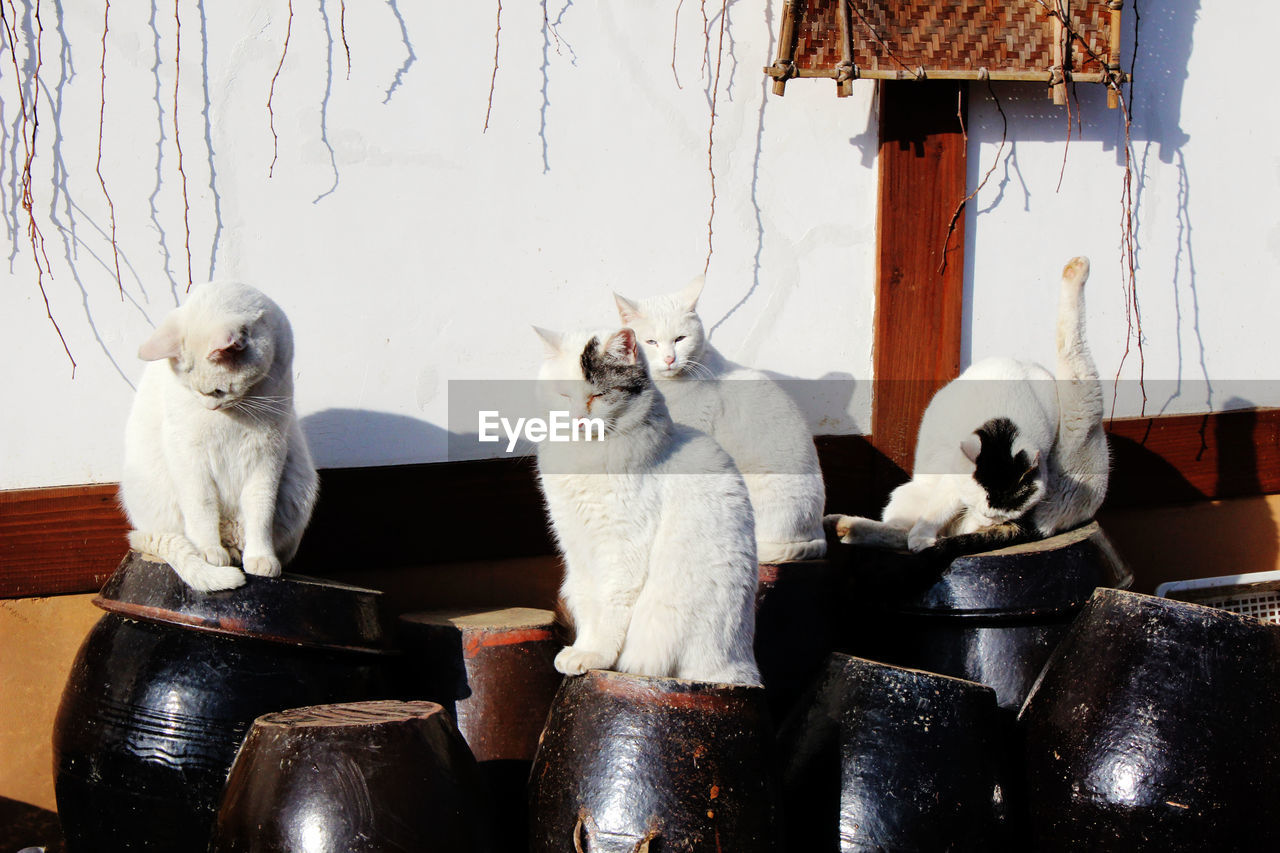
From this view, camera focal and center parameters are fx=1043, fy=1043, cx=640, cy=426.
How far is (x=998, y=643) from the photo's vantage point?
2787mm

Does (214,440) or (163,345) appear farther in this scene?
(214,440)

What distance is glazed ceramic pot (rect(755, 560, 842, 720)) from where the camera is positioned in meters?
2.86

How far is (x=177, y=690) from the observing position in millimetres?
2328

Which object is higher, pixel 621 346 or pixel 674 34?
pixel 674 34

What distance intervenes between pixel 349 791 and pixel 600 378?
0.94m

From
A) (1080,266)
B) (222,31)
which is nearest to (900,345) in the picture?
(1080,266)

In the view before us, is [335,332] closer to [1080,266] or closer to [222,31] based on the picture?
[222,31]

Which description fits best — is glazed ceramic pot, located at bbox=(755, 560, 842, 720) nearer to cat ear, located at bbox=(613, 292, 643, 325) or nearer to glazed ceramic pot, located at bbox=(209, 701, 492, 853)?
cat ear, located at bbox=(613, 292, 643, 325)

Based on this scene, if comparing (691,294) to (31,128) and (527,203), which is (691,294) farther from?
(31,128)

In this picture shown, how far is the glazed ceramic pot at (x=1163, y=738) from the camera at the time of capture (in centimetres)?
216

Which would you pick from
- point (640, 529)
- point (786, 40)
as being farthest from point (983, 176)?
point (640, 529)

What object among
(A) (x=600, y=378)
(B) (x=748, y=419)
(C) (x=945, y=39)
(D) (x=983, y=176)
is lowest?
(B) (x=748, y=419)

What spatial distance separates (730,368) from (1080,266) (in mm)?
1100

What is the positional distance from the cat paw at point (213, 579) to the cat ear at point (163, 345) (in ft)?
1.64
